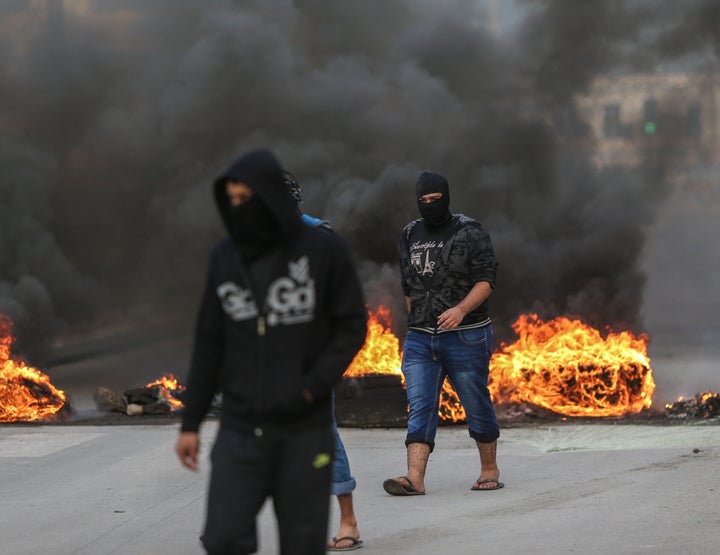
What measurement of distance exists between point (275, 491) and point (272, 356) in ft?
1.09

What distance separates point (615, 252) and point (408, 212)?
9.04 ft

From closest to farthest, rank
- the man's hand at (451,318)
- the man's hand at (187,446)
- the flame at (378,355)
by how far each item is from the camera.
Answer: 1. the man's hand at (187,446)
2. the man's hand at (451,318)
3. the flame at (378,355)

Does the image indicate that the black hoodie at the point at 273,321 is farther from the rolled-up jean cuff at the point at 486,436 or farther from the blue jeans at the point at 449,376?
the rolled-up jean cuff at the point at 486,436

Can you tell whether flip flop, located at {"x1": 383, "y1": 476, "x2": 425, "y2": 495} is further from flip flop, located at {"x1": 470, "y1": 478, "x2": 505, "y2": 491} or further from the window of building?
the window of building

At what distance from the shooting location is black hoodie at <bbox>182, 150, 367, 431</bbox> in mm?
2723

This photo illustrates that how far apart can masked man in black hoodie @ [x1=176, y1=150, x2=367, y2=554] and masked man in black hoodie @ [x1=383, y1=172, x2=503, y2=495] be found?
2.36 metres

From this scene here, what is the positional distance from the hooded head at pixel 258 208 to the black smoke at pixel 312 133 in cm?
1173

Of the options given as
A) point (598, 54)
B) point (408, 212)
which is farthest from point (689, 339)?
point (408, 212)

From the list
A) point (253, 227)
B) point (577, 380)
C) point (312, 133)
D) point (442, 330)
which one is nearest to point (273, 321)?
point (253, 227)

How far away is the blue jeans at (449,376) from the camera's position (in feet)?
17.0

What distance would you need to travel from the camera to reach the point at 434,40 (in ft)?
58.5

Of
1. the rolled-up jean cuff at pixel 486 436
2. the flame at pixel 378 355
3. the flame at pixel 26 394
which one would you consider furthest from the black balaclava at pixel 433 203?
the flame at pixel 378 355

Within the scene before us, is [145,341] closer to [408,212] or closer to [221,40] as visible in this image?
[221,40]

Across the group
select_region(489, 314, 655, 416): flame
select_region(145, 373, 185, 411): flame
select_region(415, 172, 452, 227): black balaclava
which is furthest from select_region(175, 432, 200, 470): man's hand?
select_region(145, 373, 185, 411): flame
